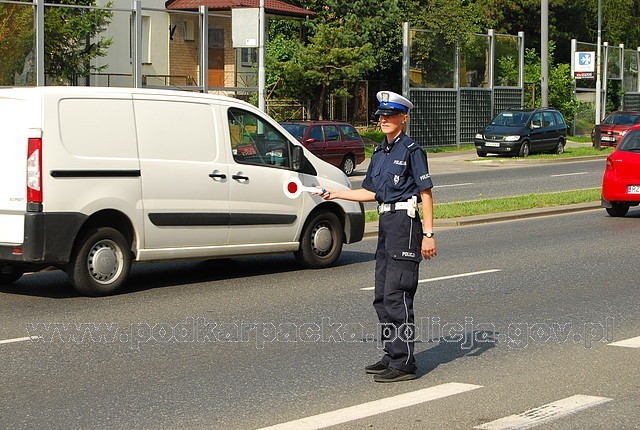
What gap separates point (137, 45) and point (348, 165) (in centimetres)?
646

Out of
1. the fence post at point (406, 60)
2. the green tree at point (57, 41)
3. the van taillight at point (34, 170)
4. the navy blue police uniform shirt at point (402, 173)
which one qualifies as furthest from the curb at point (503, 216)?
the fence post at point (406, 60)

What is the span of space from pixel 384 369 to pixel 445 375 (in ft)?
1.38

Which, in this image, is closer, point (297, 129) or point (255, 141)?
point (255, 141)

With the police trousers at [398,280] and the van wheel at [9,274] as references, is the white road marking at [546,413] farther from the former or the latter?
the van wheel at [9,274]

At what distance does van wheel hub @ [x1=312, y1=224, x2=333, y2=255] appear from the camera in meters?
13.2

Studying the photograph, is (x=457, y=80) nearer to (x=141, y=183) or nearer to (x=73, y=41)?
(x=73, y=41)

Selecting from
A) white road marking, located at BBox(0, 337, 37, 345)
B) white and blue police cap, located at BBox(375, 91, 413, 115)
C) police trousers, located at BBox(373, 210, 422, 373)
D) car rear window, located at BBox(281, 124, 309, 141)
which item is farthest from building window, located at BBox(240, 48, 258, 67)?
police trousers, located at BBox(373, 210, 422, 373)

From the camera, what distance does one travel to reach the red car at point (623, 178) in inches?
752

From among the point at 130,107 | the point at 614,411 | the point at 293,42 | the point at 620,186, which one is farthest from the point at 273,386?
the point at 293,42

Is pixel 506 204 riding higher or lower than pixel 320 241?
higher

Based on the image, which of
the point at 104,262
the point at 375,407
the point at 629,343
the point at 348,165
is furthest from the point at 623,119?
the point at 375,407

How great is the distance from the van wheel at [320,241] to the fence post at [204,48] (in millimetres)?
19014

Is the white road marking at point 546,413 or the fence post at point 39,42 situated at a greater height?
the fence post at point 39,42

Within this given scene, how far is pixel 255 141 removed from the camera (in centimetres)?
1258
